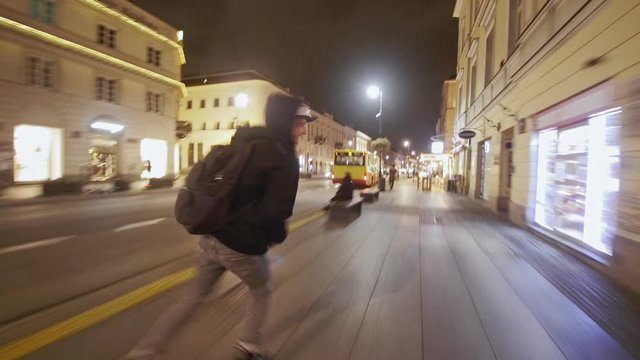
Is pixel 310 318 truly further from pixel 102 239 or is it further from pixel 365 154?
pixel 365 154

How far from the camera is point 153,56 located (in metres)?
30.3

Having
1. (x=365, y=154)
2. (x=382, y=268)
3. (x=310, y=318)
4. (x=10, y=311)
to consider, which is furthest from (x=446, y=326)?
(x=365, y=154)

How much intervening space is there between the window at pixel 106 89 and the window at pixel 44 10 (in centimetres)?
431

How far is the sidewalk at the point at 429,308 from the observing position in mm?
3268

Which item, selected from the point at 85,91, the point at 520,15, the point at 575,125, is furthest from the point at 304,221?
the point at 85,91

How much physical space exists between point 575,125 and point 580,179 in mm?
1133

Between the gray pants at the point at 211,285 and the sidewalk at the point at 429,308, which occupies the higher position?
the gray pants at the point at 211,285

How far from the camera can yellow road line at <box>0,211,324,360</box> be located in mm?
3029

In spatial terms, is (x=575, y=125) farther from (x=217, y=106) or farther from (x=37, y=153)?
(x=217, y=106)

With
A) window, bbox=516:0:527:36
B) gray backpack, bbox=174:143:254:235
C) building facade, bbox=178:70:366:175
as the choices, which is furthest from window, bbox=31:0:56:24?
building facade, bbox=178:70:366:175

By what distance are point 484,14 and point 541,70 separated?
9479mm

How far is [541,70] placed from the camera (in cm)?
942

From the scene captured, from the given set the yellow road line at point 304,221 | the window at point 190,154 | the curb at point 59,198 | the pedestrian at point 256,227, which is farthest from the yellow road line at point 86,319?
the window at point 190,154

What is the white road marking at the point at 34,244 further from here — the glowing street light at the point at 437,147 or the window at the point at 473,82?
the glowing street light at the point at 437,147
